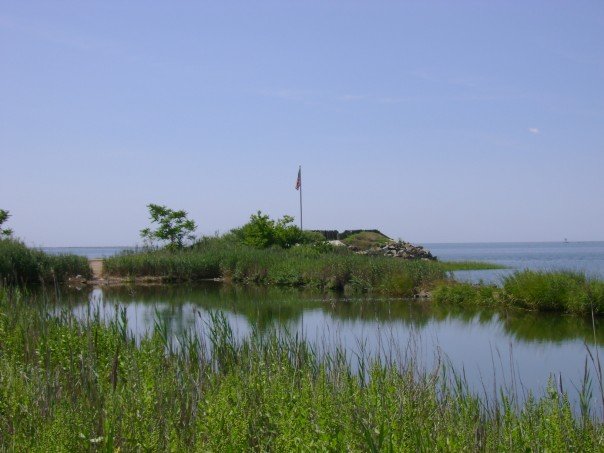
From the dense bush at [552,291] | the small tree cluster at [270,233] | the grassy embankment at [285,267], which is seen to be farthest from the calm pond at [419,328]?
the small tree cluster at [270,233]

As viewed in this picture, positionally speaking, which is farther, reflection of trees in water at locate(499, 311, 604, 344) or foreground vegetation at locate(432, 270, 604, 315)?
foreground vegetation at locate(432, 270, 604, 315)

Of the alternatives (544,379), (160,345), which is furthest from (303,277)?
(160,345)

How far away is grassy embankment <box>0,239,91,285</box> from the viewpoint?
26.8 metres

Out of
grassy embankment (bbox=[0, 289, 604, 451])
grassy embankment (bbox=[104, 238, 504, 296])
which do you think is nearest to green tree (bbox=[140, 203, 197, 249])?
grassy embankment (bbox=[104, 238, 504, 296])

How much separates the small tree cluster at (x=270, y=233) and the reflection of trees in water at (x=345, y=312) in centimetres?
921

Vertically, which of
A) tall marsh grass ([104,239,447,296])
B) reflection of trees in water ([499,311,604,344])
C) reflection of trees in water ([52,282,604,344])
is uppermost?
tall marsh grass ([104,239,447,296])

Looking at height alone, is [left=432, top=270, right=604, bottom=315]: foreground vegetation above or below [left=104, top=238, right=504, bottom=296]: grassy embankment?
below

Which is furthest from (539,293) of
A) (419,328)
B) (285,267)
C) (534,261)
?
(534,261)

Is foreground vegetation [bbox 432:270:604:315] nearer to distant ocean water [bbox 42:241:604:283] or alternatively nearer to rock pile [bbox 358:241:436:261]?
distant ocean water [bbox 42:241:604:283]

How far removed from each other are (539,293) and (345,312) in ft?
16.3

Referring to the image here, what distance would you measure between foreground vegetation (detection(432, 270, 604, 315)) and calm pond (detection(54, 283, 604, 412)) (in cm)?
48

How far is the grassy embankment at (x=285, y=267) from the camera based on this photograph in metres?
23.5

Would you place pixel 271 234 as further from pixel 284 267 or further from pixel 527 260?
pixel 527 260

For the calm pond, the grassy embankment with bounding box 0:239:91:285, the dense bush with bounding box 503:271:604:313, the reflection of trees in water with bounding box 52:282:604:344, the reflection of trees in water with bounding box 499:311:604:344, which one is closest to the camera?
the calm pond
